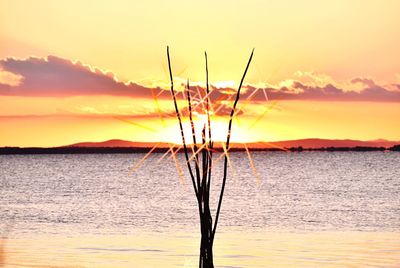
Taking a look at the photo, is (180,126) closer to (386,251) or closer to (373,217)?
(386,251)

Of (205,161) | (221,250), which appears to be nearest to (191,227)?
(221,250)

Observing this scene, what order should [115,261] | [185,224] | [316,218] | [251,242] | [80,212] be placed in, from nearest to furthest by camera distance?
[115,261], [251,242], [185,224], [316,218], [80,212]

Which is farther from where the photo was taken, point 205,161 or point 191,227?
point 191,227

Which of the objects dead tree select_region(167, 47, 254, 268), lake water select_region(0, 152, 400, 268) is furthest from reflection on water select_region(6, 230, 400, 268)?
dead tree select_region(167, 47, 254, 268)

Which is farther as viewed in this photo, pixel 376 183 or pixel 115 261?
pixel 376 183

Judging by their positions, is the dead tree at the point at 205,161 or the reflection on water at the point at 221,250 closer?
the dead tree at the point at 205,161

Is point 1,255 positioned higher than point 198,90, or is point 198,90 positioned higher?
point 198,90

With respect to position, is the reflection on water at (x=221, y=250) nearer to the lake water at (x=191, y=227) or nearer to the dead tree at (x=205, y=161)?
the lake water at (x=191, y=227)

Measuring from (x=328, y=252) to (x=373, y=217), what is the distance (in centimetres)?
902

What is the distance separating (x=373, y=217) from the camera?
22.0 m

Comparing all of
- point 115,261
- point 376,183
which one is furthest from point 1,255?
point 376,183

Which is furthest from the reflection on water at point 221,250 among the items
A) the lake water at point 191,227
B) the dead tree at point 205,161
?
the dead tree at point 205,161

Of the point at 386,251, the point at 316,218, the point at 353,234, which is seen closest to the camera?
the point at 386,251

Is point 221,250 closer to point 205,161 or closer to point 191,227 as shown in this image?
point 191,227
